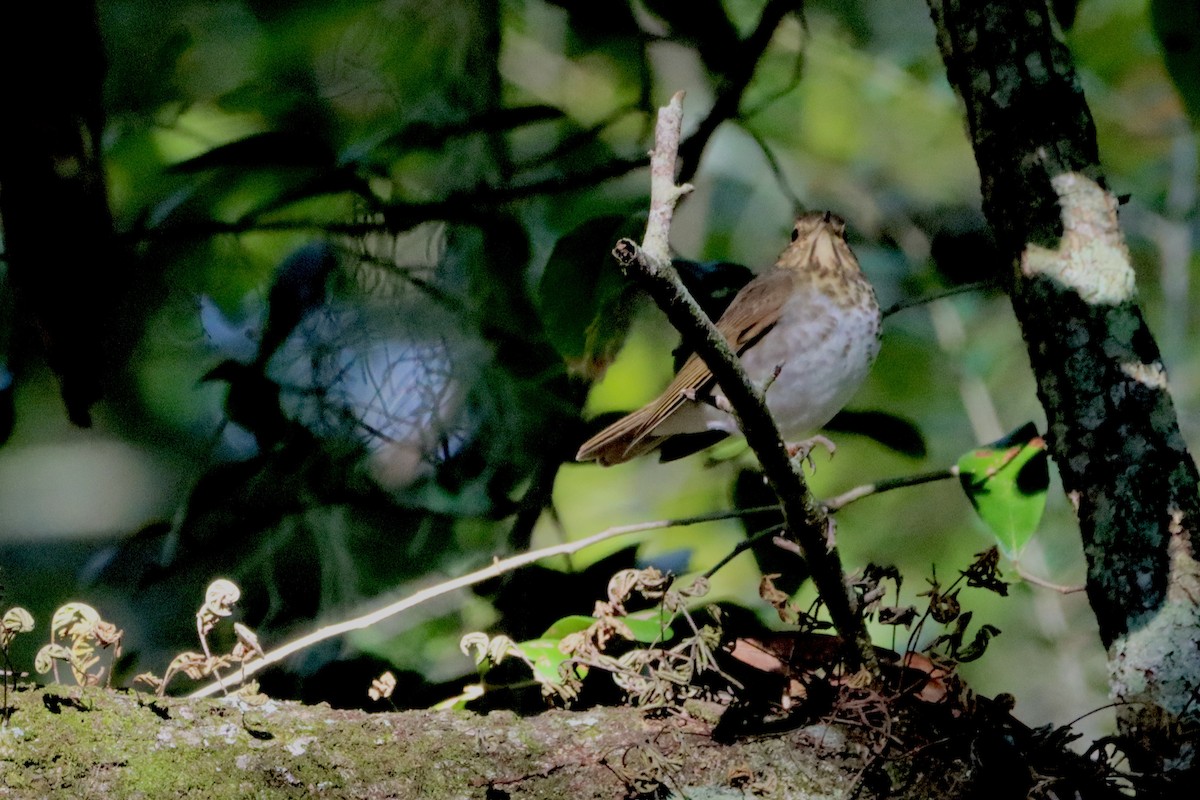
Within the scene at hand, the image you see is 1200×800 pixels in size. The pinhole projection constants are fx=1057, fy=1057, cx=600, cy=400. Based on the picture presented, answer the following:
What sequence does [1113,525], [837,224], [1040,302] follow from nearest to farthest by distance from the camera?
[1113,525] → [1040,302] → [837,224]

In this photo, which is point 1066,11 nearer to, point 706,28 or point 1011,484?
point 706,28

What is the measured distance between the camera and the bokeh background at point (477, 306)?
222 cm

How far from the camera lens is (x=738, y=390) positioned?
1126mm

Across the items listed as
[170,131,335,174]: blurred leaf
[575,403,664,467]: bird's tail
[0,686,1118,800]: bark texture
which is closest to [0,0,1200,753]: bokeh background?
[170,131,335,174]: blurred leaf

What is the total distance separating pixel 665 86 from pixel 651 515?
1.00m

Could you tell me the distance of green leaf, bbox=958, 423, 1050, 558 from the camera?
6.19 ft

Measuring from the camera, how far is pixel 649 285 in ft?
3.27

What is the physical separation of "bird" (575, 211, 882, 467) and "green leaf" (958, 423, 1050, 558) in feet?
0.89

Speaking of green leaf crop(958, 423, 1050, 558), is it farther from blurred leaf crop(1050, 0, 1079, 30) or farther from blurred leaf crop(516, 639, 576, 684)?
blurred leaf crop(1050, 0, 1079, 30)

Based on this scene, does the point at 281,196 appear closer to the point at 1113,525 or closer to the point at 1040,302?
the point at 1040,302

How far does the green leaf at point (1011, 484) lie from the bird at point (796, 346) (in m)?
0.27

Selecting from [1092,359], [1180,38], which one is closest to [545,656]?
[1092,359]

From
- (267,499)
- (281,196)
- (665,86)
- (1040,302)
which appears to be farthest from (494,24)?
(1040,302)

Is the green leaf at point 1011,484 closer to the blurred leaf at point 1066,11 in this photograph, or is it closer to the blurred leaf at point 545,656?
the blurred leaf at point 545,656
